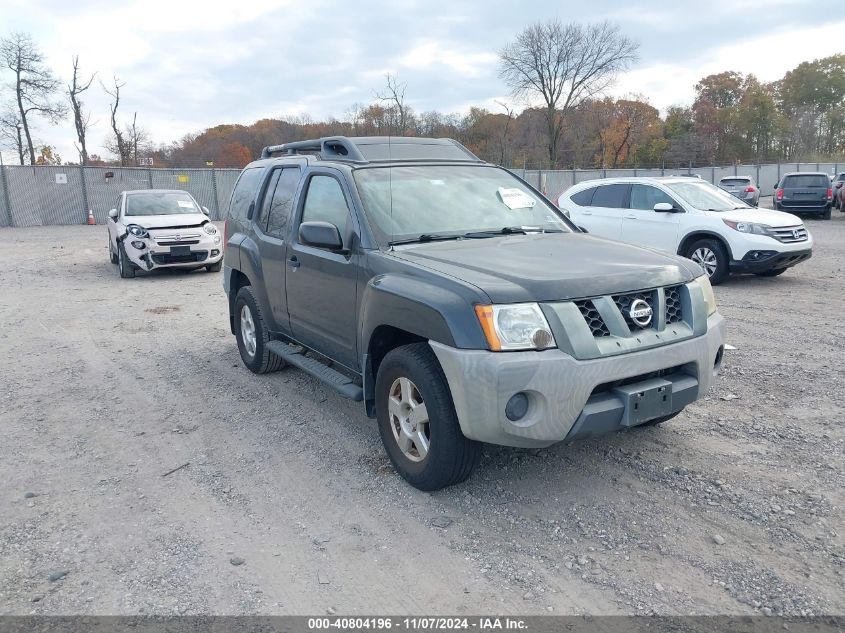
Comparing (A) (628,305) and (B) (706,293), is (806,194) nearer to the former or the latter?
(B) (706,293)

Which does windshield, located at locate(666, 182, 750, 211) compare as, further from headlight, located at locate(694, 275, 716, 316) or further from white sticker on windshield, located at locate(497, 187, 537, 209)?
headlight, located at locate(694, 275, 716, 316)

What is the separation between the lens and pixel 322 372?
4.92m

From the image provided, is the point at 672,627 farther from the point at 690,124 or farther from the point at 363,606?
the point at 690,124

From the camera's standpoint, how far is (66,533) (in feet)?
11.8

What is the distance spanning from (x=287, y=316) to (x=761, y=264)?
7.84m

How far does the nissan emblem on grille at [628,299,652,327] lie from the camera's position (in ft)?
11.8

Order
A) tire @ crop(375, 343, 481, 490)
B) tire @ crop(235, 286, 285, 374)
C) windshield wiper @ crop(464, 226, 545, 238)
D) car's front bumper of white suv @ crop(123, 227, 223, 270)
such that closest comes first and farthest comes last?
tire @ crop(375, 343, 481, 490), windshield wiper @ crop(464, 226, 545, 238), tire @ crop(235, 286, 285, 374), car's front bumper of white suv @ crop(123, 227, 223, 270)

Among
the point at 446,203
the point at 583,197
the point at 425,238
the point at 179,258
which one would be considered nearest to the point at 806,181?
the point at 583,197

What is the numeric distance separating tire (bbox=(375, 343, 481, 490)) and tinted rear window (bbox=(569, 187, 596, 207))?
9.01 meters

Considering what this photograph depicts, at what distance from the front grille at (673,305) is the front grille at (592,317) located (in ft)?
1.81

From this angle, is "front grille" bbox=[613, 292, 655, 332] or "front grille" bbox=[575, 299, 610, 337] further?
"front grille" bbox=[613, 292, 655, 332]

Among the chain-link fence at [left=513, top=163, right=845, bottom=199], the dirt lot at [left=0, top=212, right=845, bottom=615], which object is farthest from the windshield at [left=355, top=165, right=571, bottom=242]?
the chain-link fence at [left=513, top=163, right=845, bottom=199]

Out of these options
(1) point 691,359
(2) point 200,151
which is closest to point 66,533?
(1) point 691,359

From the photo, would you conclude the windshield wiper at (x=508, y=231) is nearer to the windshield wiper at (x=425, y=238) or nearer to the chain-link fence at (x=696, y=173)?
the windshield wiper at (x=425, y=238)
